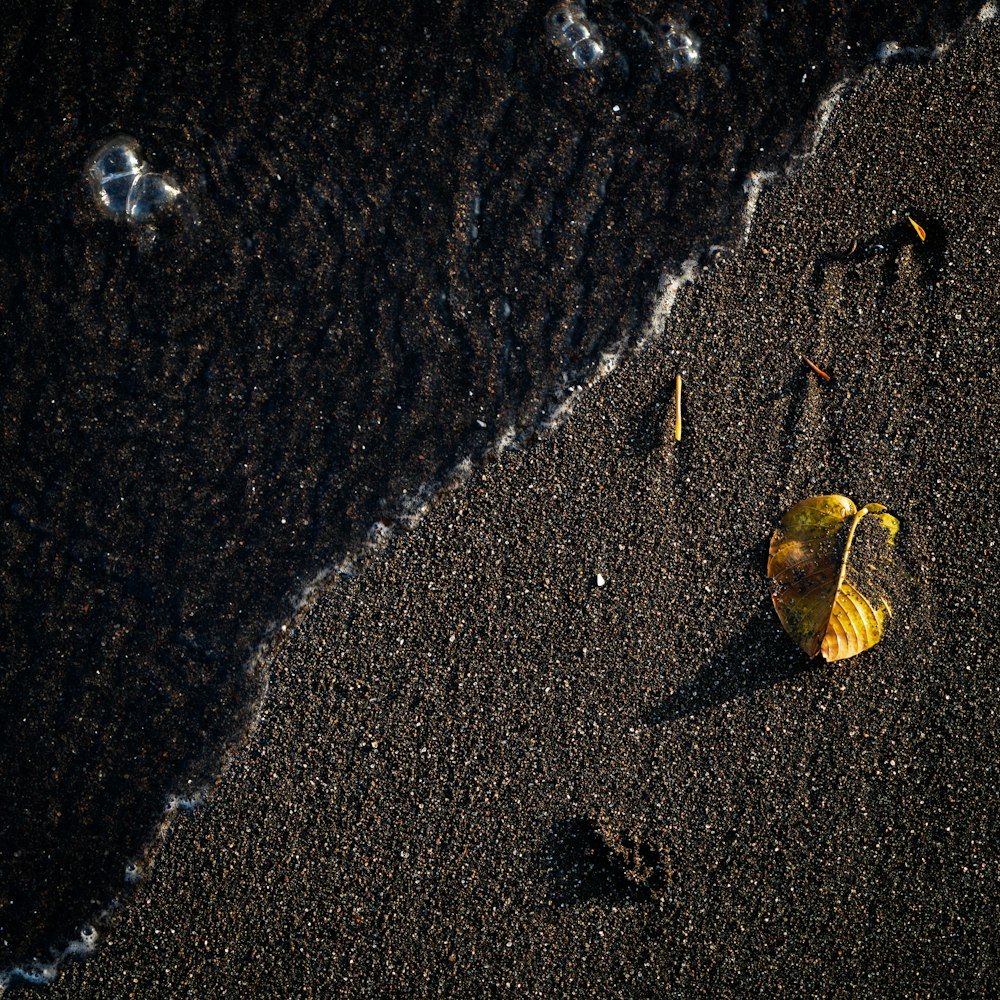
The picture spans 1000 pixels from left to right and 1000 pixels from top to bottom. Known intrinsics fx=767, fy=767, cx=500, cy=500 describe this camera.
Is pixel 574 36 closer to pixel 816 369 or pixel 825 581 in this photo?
pixel 816 369

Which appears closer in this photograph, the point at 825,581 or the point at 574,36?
the point at 825,581

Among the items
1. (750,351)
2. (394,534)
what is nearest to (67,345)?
(394,534)

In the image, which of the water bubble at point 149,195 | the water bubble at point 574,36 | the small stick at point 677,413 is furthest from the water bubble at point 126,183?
the small stick at point 677,413

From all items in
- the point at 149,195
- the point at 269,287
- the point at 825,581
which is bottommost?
the point at 825,581

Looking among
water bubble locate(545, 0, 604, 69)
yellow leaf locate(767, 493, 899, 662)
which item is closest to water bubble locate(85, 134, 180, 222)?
water bubble locate(545, 0, 604, 69)

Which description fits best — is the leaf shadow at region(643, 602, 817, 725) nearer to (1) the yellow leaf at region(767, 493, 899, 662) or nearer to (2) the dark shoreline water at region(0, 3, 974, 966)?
(1) the yellow leaf at region(767, 493, 899, 662)

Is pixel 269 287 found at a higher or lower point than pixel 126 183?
lower

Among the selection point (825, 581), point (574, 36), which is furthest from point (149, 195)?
point (825, 581)

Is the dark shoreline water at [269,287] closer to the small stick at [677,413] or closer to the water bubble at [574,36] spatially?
the water bubble at [574,36]
